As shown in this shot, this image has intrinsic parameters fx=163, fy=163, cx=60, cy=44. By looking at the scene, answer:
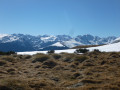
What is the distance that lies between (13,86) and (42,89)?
63.3 inches

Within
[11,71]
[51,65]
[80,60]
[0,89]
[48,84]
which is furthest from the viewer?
[80,60]

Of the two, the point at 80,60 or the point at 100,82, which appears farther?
the point at 80,60

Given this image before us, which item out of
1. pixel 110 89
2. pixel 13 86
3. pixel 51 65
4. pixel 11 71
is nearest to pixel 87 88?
pixel 110 89

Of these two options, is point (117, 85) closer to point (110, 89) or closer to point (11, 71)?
point (110, 89)

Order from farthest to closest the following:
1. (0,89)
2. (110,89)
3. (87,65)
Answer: (87,65) < (110,89) < (0,89)

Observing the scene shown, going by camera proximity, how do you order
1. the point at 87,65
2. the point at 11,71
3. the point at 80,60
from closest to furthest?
1. the point at 11,71
2. the point at 87,65
3. the point at 80,60

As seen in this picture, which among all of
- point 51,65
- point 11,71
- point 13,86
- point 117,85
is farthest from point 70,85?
point 51,65

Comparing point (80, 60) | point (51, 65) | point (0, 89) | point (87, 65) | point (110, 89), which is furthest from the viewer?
point (80, 60)

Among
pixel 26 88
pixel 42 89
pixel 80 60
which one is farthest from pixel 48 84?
pixel 80 60

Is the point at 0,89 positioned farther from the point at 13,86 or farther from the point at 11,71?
the point at 11,71

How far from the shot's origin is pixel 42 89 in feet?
29.9

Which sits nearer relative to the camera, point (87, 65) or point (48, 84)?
point (48, 84)

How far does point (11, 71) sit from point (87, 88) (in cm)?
859

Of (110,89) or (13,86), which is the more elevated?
(13,86)
